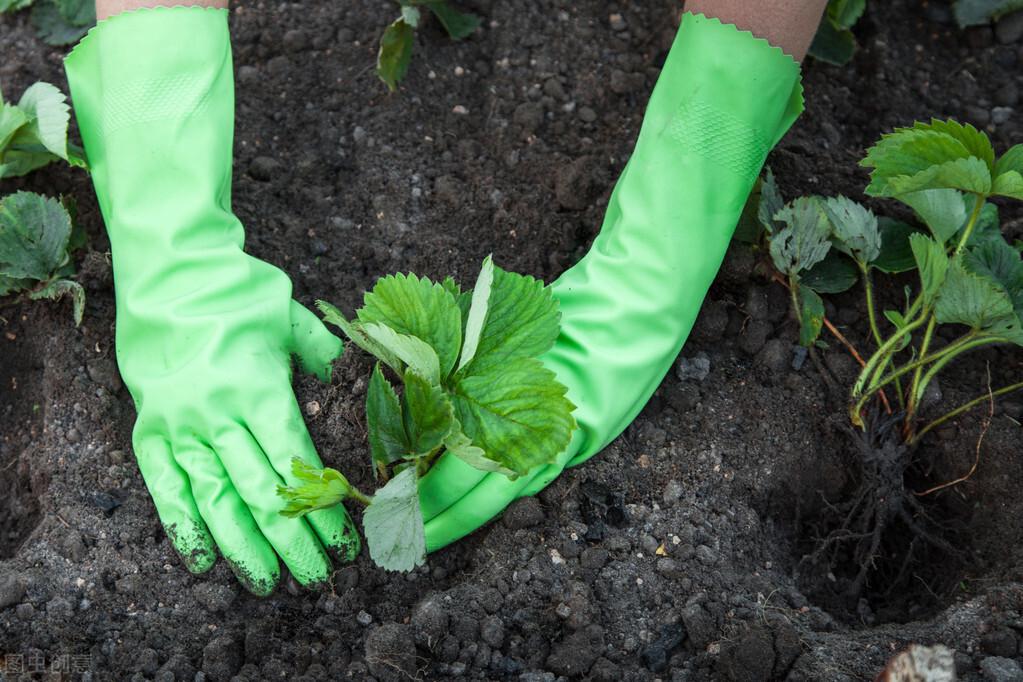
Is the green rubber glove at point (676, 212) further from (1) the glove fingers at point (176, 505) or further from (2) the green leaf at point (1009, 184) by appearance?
(1) the glove fingers at point (176, 505)

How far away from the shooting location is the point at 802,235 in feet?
5.31

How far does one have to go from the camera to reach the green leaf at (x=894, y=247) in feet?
5.54

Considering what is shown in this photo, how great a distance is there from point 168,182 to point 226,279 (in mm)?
185

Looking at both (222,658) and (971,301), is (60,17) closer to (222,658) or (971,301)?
(222,658)

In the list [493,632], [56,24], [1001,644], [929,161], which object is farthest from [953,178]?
[56,24]

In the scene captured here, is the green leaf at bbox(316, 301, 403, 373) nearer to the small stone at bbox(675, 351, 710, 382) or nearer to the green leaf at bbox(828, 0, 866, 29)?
the small stone at bbox(675, 351, 710, 382)

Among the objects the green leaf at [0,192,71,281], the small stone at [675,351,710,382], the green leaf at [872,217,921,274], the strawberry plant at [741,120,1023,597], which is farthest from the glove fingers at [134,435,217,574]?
the green leaf at [872,217,921,274]

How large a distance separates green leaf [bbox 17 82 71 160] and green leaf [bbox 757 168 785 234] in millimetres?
1108

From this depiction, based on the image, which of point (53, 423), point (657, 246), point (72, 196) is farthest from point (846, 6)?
point (53, 423)

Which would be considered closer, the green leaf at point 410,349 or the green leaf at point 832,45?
the green leaf at point 410,349

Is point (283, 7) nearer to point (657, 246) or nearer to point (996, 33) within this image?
point (657, 246)

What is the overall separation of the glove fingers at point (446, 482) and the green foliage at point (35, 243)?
635 millimetres

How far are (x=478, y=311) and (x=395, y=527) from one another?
0.30 metres

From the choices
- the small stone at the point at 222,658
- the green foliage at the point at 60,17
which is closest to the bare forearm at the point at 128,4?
the green foliage at the point at 60,17
